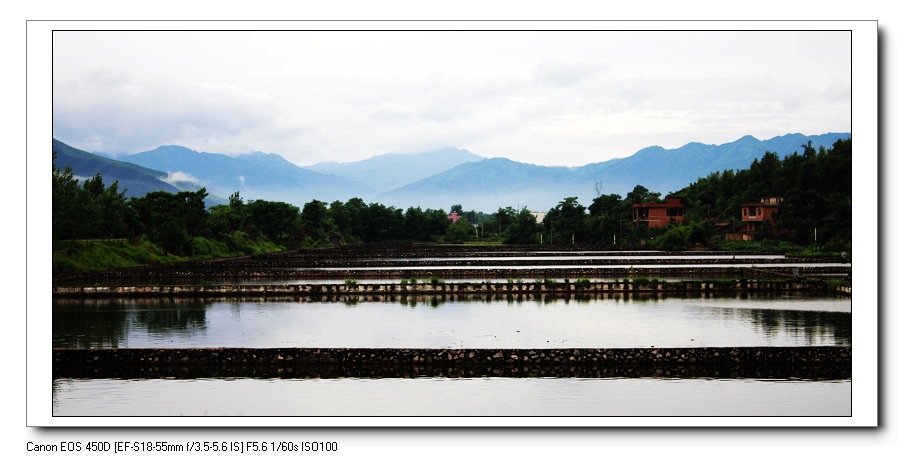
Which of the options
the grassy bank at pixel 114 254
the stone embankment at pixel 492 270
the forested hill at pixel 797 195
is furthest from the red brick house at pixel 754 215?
the grassy bank at pixel 114 254

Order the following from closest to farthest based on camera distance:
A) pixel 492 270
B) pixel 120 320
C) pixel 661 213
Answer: pixel 120 320 < pixel 492 270 < pixel 661 213

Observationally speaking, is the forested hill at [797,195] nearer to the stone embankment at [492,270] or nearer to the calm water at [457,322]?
the stone embankment at [492,270]

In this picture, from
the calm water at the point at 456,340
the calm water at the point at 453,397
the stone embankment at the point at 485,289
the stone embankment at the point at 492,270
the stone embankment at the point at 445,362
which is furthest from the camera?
the stone embankment at the point at 492,270

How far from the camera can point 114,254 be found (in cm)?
3791

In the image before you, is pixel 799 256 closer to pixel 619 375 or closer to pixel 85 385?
pixel 619 375

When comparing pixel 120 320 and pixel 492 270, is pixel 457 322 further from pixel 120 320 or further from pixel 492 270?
pixel 492 270

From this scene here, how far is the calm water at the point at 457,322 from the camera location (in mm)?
15922

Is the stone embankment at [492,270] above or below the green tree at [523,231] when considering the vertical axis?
below

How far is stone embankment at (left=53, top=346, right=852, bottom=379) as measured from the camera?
12.6m

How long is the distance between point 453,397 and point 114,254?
30.8 meters

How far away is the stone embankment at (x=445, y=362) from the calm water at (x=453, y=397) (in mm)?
453

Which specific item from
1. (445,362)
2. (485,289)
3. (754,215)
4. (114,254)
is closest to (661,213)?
(754,215)

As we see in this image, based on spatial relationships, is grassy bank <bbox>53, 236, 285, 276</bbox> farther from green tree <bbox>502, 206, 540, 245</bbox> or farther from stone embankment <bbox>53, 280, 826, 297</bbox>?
green tree <bbox>502, 206, 540, 245</bbox>

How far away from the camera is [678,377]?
12.2 m
